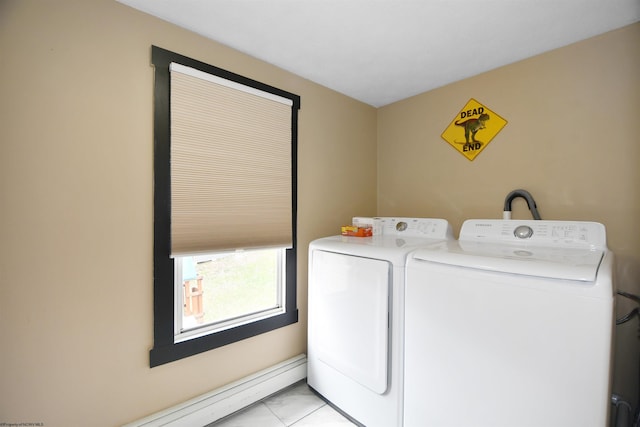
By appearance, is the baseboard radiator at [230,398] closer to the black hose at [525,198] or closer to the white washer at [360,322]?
the white washer at [360,322]

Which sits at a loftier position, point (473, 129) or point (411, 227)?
point (473, 129)

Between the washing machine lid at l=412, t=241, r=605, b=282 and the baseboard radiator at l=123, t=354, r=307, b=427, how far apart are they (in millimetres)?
1278

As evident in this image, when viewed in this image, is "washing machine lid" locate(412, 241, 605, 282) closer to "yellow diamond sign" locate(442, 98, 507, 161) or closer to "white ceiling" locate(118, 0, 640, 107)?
"yellow diamond sign" locate(442, 98, 507, 161)

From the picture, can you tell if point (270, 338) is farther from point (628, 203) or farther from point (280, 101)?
point (628, 203)

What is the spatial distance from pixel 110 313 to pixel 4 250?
1.56ft

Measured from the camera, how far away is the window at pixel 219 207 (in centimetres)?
147

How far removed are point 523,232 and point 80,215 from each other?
2.25 m

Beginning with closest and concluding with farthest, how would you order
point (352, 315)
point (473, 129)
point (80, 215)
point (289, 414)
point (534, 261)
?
1. point (534, 261)
2. point (80, 215)
3. point (352, 315)
4. point (289, 414)
5. point (473, 129)

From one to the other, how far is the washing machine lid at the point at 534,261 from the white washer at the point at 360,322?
0.23 metres

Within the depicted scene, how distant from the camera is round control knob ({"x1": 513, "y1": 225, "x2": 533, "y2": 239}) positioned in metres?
1.54

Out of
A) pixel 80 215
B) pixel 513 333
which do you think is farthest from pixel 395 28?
pixel 80 215

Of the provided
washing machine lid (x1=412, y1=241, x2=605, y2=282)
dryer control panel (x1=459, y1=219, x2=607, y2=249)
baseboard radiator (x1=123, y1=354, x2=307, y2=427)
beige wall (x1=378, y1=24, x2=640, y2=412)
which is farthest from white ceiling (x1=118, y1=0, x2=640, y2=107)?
baseboard radiator (x1=123, y1=354, x2=307, y2=427)

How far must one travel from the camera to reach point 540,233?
1.50 metres

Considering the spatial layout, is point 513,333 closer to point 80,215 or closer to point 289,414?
point 289,414
